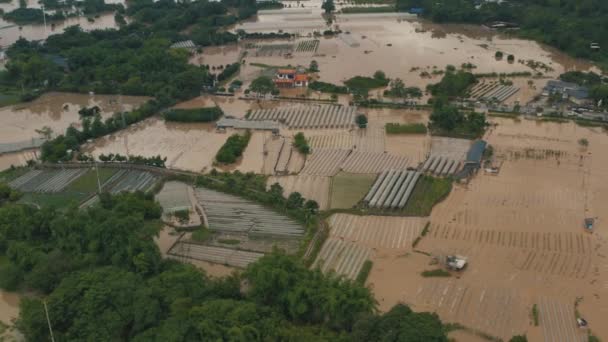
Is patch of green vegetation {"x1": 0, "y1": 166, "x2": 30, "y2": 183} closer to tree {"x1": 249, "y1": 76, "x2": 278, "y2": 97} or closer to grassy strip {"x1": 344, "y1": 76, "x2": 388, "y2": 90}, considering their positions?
tree {"x1": 249, "y1": 76, "x2": 278, "y2": 97}

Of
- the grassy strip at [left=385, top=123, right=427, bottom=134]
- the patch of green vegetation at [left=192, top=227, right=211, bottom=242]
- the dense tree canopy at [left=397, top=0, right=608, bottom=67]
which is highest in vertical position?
the dense tree canopy at [left=397, top=0, right=608, bottom=67]

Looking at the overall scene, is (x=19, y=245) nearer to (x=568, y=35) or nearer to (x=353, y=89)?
(x=353, y=89)

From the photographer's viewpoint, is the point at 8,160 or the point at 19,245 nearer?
the point at 19,245

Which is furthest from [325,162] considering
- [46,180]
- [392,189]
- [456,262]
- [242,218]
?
[46,180]

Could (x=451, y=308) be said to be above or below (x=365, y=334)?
below

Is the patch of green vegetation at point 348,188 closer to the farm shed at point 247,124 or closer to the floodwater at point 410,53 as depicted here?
the farm shed at point 247,124

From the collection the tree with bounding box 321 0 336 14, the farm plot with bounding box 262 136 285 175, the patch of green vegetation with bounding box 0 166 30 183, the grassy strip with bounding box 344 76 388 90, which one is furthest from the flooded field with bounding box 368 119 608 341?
the tree with bounding box 321 0 336 14

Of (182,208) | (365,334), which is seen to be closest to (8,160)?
(182,208)

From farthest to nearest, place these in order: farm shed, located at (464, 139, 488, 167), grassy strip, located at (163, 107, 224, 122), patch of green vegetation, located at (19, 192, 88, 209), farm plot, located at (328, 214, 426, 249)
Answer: grassy strip, located at (163, 107, 224, 122), farm shed, located at (464, 139, 488, 167), patch of green vegetation, located at (19, 192, 88, 209), farm plot, located at (328, 214, 426, 249)
